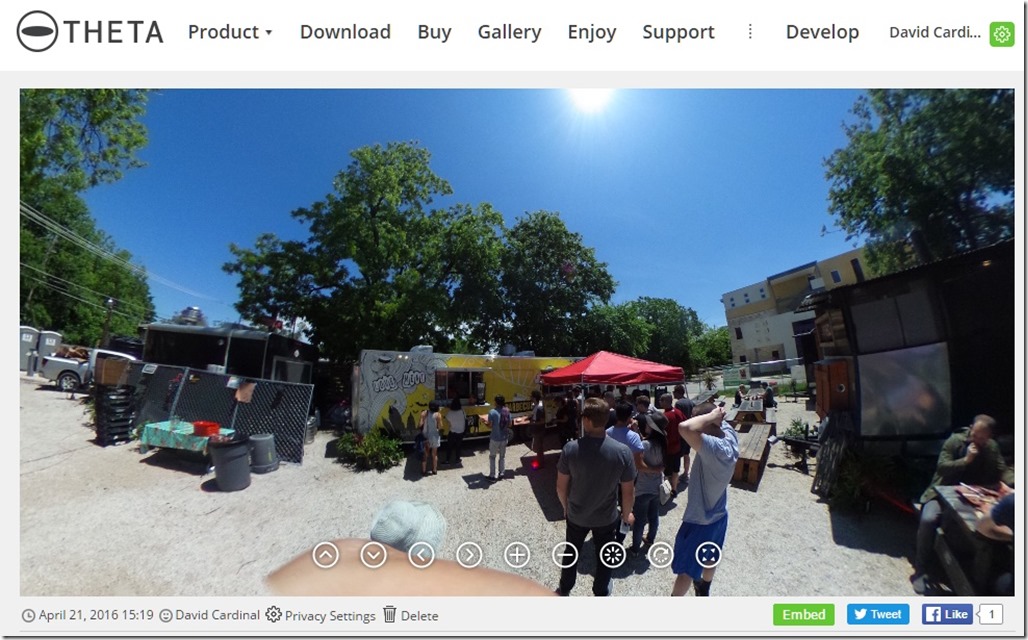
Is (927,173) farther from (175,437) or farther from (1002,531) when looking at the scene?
(175,437)

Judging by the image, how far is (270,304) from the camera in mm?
10211

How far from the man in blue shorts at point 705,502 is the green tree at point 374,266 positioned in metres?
10.7

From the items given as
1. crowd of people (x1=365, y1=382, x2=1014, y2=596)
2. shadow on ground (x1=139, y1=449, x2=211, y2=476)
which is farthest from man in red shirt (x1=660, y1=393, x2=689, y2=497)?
shadow on ground (x1=139, y1=449, x2=211, y2=476)

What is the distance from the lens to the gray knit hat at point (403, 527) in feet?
5.57

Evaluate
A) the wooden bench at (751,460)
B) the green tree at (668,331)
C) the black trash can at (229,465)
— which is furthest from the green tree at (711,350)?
the black trash can at (229,465)

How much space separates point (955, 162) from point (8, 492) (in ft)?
27.5

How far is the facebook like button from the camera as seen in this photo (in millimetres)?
1867

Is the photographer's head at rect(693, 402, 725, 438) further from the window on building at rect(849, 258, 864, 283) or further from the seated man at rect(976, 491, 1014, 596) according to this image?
the window on building at rect(849, 258, 864, 283)

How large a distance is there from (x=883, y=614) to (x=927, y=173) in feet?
13.7

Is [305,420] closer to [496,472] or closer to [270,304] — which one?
[496,472]

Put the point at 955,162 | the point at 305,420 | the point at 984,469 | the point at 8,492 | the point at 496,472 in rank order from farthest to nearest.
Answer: the point at 305,420 < the point at 496,472 < the point at 955,162 < the point at 984,469 < the point at 8,492

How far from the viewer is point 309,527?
121 inches

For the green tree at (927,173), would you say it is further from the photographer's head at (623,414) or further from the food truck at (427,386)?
the food truck at (427,386)
